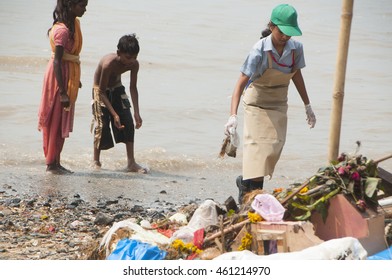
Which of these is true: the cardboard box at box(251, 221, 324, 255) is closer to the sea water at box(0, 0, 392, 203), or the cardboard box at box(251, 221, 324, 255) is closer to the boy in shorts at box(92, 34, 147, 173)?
the sea water at box(0, 0, 392, 203)

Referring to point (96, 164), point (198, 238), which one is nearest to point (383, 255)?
point (198, 238)

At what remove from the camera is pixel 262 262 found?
4.30 meters

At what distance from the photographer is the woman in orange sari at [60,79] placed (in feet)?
26.2

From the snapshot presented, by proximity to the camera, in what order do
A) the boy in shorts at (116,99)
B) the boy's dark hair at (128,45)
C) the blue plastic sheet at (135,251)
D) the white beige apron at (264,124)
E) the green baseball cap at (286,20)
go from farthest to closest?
the boy in shorts at (116,99) → the boy's dark hair at (128,45) → the white beige apron at (264,124) → the green baseball cap at (286,20) → the blue plastic sheet at (135,251)

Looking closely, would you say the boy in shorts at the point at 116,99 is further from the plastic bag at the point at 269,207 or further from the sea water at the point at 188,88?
the plastic bag at the point at 269,207

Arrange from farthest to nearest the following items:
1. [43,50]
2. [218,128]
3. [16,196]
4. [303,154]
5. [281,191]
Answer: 1. [43,50]
2. [218,128]
3. [303,154]
4. [16,196]
5. [281,191]

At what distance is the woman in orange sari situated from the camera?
26.2ft

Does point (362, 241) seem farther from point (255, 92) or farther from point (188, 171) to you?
point (188, 171)

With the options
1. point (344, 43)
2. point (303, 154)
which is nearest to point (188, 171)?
point (303, 154)

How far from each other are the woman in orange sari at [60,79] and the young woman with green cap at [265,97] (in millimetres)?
2221

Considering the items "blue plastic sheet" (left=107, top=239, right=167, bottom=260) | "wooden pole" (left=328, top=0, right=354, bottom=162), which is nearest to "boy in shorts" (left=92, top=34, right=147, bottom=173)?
"wooden pole" (left=328, top=0, right=354, bottom=162)

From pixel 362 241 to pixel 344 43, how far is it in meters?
1.44

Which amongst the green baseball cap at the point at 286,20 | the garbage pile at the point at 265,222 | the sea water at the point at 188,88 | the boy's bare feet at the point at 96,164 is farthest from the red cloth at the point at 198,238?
the boy's bare feet at the point at 96,164

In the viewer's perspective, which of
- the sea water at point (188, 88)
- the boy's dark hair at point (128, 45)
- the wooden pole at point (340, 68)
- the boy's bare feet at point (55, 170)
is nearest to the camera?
the wooden pole at point (340, 68)
